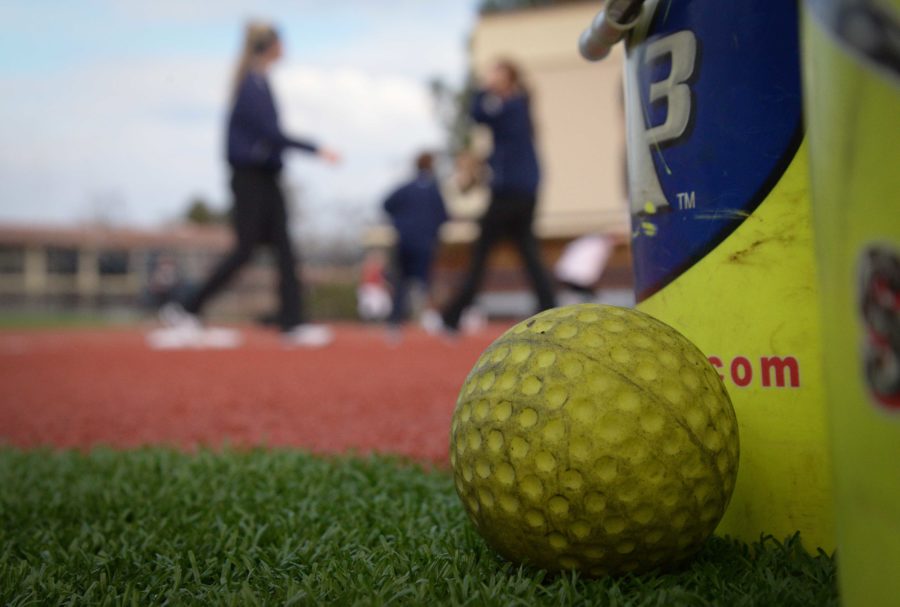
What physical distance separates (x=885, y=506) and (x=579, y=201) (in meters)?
21.2

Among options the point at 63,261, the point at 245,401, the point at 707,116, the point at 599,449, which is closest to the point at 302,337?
the point at 245,401

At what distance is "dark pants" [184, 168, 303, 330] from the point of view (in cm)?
745

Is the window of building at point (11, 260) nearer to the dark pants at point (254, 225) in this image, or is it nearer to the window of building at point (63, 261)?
the window of building at point (63, 261)

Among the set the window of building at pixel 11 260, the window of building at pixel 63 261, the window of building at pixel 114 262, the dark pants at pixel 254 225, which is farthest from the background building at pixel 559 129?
the window of building at pixel 11 260

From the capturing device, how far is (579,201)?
2181 centimetres

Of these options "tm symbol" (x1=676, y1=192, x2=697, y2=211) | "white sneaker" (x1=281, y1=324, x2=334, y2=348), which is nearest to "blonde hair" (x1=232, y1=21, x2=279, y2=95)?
"white sneaker" (x1=281, y1=324, x2=334, y2=348)

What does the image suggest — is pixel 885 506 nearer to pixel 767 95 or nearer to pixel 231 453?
pixel 767 95

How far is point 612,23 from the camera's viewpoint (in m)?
1.75

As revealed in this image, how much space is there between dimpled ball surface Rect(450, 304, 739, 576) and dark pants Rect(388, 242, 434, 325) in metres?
9.64

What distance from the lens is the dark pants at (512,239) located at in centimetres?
739

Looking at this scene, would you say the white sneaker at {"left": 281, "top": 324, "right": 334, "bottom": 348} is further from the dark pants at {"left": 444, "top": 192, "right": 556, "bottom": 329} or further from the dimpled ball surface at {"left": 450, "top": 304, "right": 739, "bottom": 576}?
the dimpled ball surface at {"left": 450, "top": 304, "right": 739, "bottom": 576}

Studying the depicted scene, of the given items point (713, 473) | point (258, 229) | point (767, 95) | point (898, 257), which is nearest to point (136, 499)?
point (713, 473)

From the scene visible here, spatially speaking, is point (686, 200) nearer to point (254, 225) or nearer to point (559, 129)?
point (254, 225)

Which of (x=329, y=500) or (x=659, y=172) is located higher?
(x=659, y=172)
